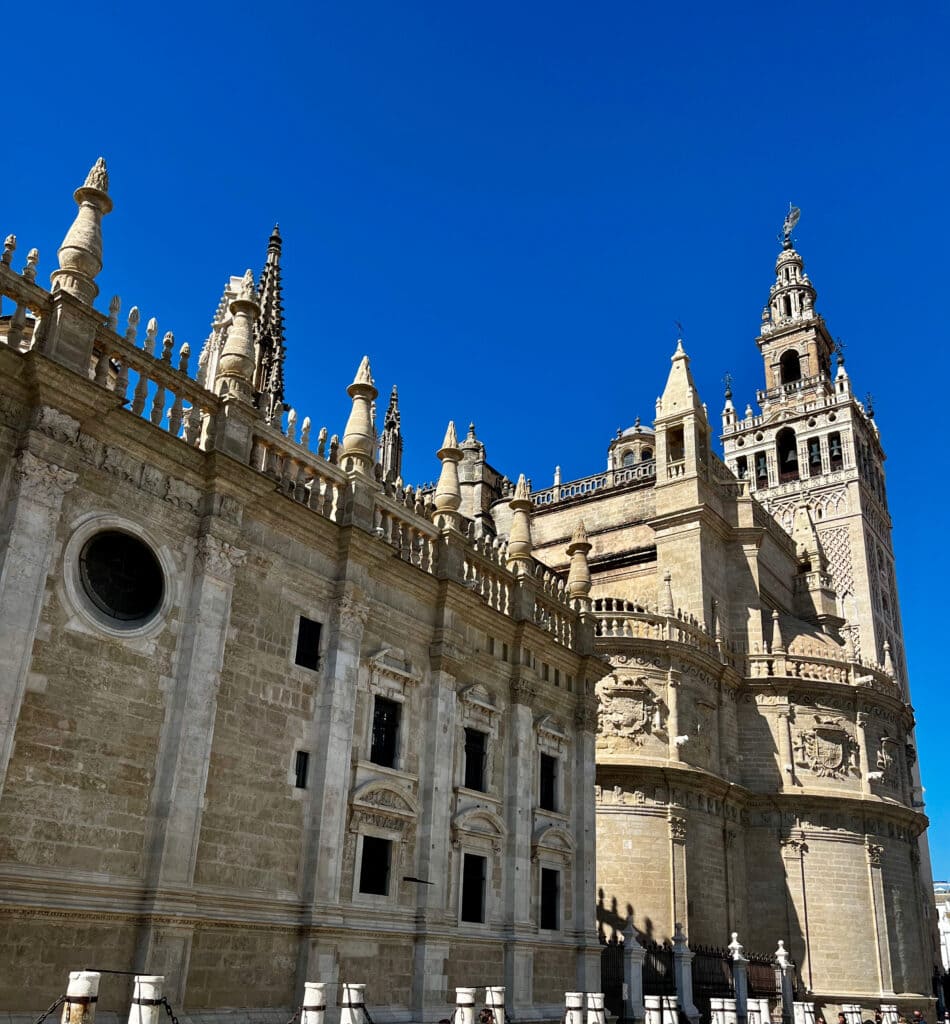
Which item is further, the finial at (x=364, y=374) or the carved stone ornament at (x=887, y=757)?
the carved stone ornament at (x=887, y=757)

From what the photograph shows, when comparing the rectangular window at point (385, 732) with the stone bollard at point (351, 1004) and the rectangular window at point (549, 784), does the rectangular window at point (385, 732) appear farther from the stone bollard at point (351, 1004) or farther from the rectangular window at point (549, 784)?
the stone bollard at point (351, 1004)

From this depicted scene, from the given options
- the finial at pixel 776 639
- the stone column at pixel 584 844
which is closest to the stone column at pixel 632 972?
the stone column at pixel 584 844

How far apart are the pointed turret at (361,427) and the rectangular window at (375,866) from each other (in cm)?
662

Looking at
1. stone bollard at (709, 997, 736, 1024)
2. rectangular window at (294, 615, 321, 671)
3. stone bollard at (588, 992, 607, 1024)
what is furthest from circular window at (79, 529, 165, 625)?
stone bollard at (709, 997, 736, 1024)

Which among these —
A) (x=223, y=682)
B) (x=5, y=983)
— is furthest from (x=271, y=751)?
(x=5, y=983)

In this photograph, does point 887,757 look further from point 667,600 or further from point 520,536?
point 520,536

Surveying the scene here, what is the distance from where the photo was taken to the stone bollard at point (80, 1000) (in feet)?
26.7

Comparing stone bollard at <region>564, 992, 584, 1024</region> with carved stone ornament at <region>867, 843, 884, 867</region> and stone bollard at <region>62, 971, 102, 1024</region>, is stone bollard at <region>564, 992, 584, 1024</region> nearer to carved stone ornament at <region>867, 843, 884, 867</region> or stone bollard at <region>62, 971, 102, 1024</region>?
stone bollard at <region>62, 971, 102, 1024</region>

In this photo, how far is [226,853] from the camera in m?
14.2

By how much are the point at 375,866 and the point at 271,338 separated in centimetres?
1700

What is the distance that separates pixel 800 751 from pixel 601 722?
29.6 feet

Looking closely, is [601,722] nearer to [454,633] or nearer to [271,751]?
[454,633]

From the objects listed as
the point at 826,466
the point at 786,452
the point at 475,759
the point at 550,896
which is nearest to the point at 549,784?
the point at 550,896

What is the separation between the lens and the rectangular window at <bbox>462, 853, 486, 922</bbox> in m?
18.9
